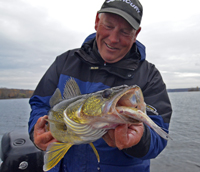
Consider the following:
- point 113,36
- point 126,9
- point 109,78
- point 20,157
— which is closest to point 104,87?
point 109,78

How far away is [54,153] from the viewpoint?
7.35ft

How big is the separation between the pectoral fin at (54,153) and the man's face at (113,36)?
1533 millimetres

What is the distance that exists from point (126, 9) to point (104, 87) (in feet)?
4.28

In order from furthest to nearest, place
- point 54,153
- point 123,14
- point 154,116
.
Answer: point 123,14 → point 154,116 → point 54,153

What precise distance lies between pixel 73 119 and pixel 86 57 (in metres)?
1.36

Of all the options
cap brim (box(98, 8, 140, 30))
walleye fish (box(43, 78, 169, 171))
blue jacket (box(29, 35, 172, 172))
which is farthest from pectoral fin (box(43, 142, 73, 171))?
cap brim (box(98, 8, 140, 30))

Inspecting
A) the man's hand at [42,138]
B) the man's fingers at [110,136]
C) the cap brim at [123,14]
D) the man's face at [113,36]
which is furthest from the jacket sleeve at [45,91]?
the man's fingers at [110,136]

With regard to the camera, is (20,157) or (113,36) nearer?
(113,36)

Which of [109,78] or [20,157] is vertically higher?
A: [109,78]

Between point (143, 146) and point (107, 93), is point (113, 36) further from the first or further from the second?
point (143, 146)

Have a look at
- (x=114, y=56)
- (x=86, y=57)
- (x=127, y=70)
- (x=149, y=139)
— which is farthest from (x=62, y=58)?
(x=149, y=139)

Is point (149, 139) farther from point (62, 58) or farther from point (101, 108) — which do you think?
point (62, 58)

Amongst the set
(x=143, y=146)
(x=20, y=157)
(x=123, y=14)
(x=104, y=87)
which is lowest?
(x=20, y=157)

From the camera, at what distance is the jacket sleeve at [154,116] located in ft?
7.16
